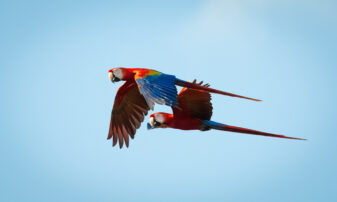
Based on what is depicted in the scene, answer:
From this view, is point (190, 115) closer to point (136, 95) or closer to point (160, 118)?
point (160, 118)

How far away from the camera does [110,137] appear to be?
9617 mm

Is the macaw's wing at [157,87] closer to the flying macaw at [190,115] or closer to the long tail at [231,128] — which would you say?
the flying macaw at [190,115]

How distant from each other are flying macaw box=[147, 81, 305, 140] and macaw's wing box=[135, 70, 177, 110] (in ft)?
2.40

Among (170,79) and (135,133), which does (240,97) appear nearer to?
(170,79)

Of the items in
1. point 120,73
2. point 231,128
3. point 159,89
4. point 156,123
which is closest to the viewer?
point 159,89

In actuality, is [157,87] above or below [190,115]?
above

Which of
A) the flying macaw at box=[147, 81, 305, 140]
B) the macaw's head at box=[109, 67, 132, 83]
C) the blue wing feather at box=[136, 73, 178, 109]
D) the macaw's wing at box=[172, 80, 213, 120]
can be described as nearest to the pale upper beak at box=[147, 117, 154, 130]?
the flying macaw at box=[147, 81, 305, 140]

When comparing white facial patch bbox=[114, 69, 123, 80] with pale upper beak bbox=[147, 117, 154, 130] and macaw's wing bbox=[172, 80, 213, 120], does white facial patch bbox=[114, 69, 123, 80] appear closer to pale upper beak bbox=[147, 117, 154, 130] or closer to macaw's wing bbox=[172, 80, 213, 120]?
pale upper beak bbox=[147, 117, 154, 130]

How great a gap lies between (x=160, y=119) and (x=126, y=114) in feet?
4.38

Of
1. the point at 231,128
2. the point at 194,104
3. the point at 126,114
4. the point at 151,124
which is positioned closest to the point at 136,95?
the point at 126,114

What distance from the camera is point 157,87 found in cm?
750

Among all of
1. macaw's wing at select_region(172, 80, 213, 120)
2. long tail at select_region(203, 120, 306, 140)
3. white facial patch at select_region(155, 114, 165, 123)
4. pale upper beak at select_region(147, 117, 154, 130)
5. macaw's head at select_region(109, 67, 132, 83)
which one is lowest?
long tail at select_region(203, 120, 306, 140)

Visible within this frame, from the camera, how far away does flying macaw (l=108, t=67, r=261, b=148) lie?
7.38 m

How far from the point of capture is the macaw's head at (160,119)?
330 inches
